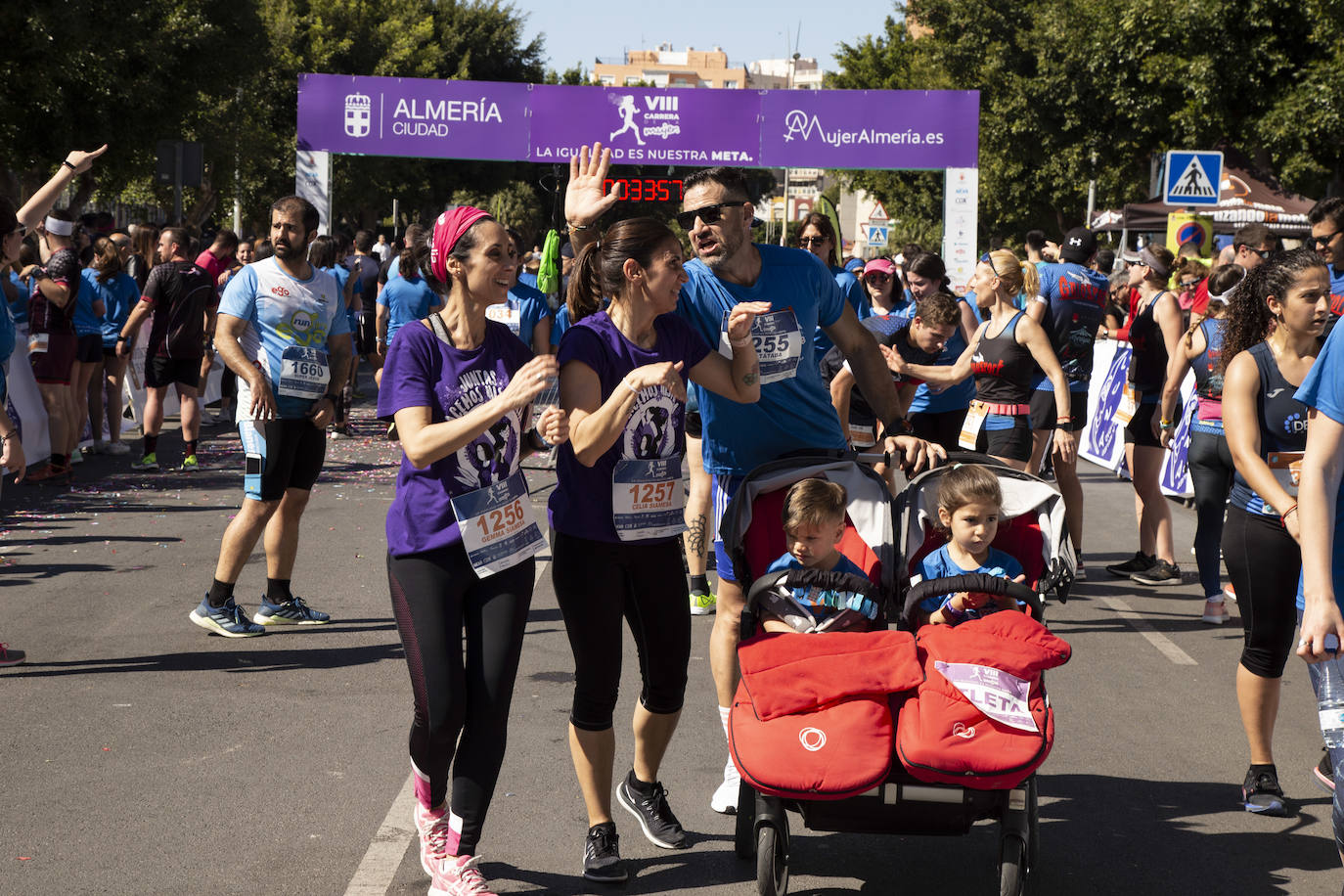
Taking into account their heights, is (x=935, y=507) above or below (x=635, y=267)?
below

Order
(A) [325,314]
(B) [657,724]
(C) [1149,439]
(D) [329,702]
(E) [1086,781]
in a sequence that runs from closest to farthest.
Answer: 1. (B) [657,724]
2. (E) [1086,781]
3. (D) [329,702]
4. (A) [325,314]
5. (C) [1149,439]

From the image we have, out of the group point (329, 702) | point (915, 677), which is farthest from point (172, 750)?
point (915, 677)

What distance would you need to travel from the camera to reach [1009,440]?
7.89 metres

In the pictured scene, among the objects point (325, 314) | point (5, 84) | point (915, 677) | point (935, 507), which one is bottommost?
point (915, 677)

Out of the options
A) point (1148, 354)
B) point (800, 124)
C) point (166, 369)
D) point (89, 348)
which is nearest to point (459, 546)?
point (1148, 354)

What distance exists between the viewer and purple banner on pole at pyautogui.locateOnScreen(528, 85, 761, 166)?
2330cm

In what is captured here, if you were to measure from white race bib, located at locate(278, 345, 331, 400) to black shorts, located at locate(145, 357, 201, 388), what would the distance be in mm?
5773

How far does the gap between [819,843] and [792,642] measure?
95 centimetres

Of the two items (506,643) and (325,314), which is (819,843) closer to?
(506,643)

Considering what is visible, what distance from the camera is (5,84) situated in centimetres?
2086

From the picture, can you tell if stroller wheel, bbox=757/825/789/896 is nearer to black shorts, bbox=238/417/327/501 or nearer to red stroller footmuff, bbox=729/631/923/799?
red stroller footmuff, bbox=729/631/923/799

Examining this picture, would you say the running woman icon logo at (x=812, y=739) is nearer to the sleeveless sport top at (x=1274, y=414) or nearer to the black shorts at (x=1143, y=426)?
the sleeveless sport top at (x=1274, y=414)

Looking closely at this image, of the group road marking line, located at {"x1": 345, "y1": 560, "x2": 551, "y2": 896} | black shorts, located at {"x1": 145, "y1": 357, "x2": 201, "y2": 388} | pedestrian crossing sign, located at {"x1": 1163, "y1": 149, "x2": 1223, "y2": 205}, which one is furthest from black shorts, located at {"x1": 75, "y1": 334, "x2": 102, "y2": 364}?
pedestrian crossing sign, located at {"x1": 1163, "y1": 149, "x2": 1223, "y2": 205}

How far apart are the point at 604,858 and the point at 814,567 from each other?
3.49 feet
